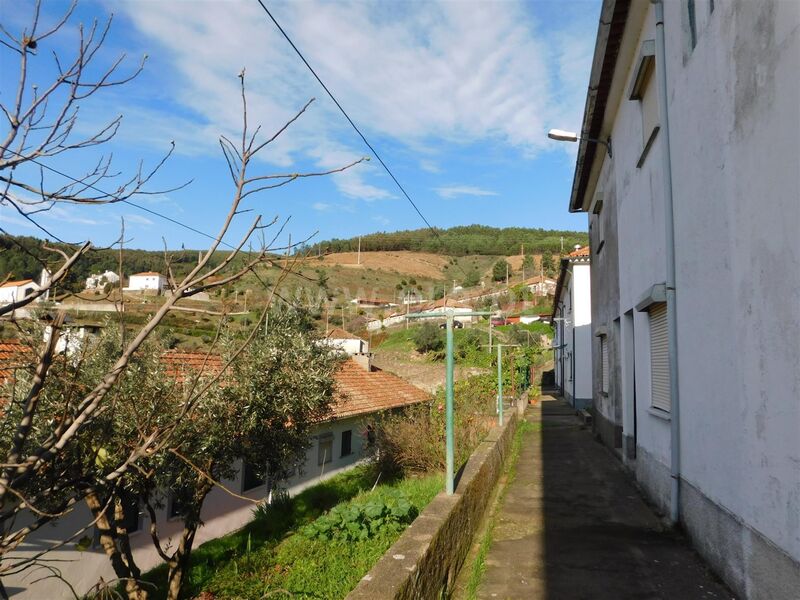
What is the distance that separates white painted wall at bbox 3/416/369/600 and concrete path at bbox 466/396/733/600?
4089mm

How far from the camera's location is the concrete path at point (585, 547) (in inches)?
187

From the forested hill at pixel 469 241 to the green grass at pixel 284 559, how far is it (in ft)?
293

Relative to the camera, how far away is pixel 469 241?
10575cm

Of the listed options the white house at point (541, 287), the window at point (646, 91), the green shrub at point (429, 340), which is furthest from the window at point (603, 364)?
the white house at point (541, 287)

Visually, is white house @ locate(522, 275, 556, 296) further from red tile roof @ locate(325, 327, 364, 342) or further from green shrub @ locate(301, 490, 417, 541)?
green shrub @ locate(301, 490, 417, 541)

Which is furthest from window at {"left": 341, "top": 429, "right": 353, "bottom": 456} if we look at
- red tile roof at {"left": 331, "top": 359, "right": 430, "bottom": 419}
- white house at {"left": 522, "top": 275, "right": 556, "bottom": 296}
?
white house at {"left": 522, "top": 275, "right": 556, "bottom": 296}

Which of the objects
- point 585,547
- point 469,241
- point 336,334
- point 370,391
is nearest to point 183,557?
point 585,547

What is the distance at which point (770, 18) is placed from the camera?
3564 mm

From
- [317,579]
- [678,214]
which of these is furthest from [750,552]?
[317,579]

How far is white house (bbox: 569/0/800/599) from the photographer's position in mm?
3422

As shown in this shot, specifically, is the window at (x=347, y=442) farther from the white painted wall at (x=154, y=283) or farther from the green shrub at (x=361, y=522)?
the white painted wall at (x=154, y=283)

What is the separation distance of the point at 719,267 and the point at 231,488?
11.2 meters

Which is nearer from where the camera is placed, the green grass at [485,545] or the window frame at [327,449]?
the green grass at [485,545]

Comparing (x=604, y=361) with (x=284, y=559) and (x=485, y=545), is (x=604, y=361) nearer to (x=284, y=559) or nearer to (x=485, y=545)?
(x=485, y=545)
